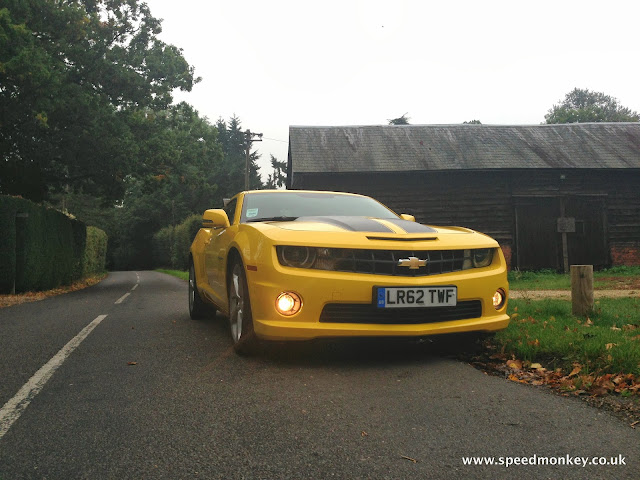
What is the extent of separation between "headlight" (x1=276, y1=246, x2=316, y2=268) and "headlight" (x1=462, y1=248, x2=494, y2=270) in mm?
1289

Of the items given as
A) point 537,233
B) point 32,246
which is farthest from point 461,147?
point 32,246

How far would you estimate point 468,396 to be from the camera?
3.22m

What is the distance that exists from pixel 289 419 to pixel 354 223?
1.94 m

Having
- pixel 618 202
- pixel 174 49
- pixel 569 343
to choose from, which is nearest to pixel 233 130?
pixel 174 49

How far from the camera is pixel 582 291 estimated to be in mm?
5973

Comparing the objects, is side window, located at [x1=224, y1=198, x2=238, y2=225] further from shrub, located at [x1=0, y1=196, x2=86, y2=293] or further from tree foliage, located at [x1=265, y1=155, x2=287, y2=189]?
tree foliage, located at [x1=265, y1=155, x2=287, y2=189]

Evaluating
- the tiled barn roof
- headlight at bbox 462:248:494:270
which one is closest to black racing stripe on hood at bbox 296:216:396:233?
headlight at bbox 462:248:494:270

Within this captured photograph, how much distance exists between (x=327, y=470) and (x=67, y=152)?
60.1ft

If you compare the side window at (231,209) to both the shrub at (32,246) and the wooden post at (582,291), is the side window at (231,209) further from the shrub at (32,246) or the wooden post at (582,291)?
the shrub at (32,246)

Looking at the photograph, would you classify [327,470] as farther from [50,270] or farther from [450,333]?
[50,270]

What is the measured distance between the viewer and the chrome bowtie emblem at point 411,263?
3900 mm

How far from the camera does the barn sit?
2012cm

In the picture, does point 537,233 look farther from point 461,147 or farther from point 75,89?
point 75,89

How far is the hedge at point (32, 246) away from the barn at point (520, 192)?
28.6ft
